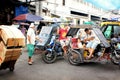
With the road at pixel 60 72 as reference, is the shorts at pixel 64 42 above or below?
above

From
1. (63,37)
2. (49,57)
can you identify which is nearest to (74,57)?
(49,57)

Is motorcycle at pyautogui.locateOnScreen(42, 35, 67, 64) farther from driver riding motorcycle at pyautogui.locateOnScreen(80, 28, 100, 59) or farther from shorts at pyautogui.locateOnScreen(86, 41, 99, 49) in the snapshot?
shorts at pyautogui.locateOnScreen(86, 41, 99, 49)

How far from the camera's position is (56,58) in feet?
41.1

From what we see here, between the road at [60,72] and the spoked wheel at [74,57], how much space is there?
20cm

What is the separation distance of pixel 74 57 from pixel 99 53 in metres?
1.08

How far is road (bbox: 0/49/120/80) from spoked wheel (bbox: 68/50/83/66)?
0.65ft

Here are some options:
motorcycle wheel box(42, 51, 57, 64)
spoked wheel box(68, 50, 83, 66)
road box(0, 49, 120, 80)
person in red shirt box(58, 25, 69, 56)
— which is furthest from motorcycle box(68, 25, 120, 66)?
person in red shirt box(58, 25, 69, 56)

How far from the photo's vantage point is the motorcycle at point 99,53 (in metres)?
10.6

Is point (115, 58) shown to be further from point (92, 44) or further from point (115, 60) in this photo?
point (92, 44)

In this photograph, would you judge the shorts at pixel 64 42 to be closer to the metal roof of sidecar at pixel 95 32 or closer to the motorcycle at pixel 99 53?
the metal roof of sidecar at pixel 95 32

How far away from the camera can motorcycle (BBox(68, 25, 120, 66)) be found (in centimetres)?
1064

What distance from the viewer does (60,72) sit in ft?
32.6

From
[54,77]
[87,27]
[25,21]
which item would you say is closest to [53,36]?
[87,27]

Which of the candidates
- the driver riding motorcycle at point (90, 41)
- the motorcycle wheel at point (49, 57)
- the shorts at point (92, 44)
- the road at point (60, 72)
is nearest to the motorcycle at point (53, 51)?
the motorcycle wheel at point (49, 57)
